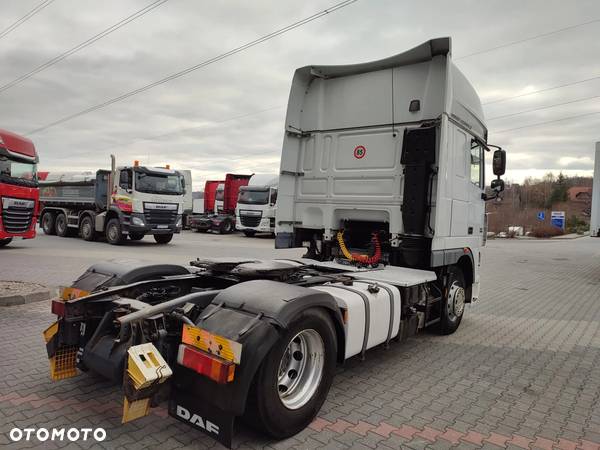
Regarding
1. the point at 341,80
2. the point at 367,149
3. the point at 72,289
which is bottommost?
the point at 72,289

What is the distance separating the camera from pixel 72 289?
4.09 metres

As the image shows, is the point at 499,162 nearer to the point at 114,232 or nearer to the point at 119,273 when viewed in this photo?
the point at 119,273

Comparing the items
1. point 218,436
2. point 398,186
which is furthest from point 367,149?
point 218,436

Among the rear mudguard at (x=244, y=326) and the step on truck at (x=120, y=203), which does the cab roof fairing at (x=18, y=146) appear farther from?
the rear mudguard at (x=244, y=326)

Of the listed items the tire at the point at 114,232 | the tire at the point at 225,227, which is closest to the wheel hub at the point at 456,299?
the tire at the point at 114,232

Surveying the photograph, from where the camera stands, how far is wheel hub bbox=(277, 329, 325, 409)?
3258mm

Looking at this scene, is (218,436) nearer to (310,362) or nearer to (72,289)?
(310,362)

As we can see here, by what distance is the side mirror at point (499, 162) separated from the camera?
6.28 meters

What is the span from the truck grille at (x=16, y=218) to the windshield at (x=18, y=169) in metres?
1.01

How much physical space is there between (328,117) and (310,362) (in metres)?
3.89

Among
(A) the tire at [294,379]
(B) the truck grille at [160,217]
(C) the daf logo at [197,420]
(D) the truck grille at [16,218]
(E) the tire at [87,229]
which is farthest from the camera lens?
(E) the tire at [87,229]

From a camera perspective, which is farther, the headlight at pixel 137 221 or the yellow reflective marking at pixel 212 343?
the headlight at pixel 137 221

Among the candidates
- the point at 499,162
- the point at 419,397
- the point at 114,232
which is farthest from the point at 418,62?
the point at 114,232

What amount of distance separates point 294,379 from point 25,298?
5.10 metres
